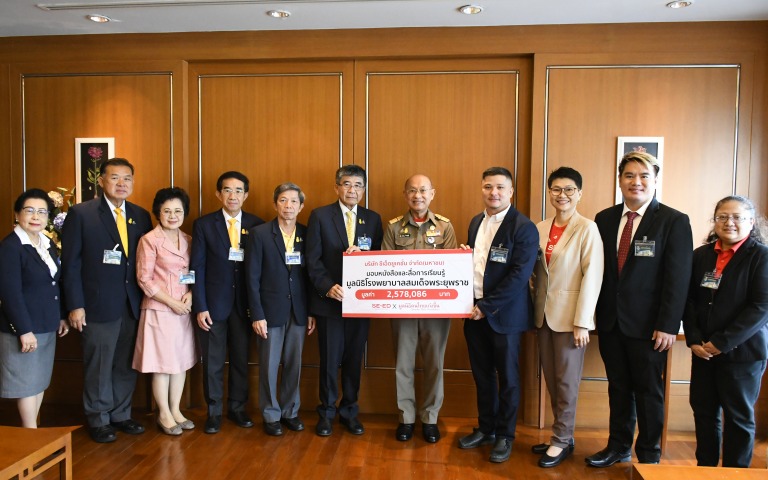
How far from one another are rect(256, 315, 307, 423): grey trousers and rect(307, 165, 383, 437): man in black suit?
170mm

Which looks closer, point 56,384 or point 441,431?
point 441,431

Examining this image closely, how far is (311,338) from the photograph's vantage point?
402 centimetres

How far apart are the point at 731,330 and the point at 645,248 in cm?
56

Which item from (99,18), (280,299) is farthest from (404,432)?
(99,18)

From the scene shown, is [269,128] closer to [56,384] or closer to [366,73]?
[366,73]

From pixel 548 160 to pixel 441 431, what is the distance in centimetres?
205

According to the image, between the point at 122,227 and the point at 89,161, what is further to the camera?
the point at 89,161

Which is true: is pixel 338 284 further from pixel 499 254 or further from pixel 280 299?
pixel 499 254

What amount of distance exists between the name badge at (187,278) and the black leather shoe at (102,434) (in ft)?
3.46

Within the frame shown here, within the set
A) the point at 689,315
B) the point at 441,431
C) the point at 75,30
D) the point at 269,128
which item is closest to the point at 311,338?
the point at 441,431

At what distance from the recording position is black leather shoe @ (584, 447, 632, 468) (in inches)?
120

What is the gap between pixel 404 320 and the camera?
3367 mm

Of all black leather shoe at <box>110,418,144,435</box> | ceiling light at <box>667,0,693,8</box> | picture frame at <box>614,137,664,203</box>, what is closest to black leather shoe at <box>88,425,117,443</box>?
black leather shoe at <box>110,418,144,435</box>

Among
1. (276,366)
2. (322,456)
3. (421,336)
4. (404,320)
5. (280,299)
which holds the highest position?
(280,299)
